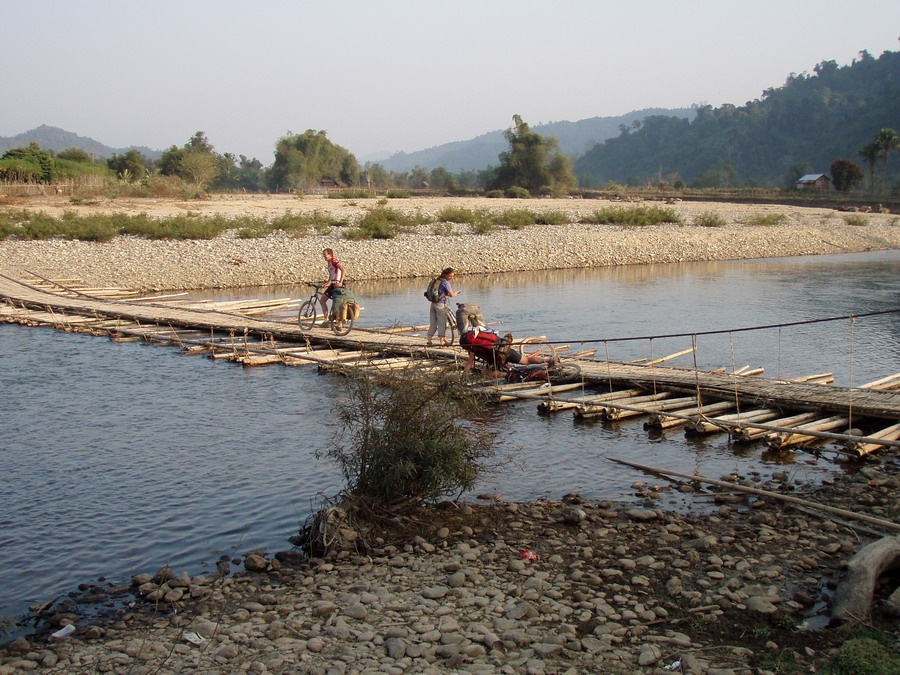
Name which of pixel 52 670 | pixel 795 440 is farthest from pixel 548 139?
pixel 52 670

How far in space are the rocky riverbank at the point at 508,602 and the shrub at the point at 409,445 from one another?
1.09 ft

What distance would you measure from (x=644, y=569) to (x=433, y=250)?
29234 millimetres

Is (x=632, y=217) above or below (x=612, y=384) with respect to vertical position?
above

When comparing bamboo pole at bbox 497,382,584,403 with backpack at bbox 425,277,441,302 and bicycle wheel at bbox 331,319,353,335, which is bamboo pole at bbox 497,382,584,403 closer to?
backpack at bbox 425,277,441,302

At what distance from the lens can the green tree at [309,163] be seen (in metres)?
86.0

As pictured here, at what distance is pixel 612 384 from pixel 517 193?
56.4 metres

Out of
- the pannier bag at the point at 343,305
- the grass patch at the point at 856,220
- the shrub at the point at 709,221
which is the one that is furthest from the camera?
the grass patch at the point at 856,220

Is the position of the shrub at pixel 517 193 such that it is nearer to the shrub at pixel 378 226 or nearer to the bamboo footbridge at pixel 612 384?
the shrub at pixel 378 226

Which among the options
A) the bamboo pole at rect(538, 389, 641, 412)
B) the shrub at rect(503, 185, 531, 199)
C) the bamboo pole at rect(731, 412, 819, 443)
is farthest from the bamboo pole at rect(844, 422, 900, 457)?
the shrub at rect(503, 185, 531, 199)

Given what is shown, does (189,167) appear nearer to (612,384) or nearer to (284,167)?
(284,167)

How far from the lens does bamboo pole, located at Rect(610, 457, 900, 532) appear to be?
684cm

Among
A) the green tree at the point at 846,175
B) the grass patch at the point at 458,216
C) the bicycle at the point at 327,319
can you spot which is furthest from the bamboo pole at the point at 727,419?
the green tree at the point at 846,175

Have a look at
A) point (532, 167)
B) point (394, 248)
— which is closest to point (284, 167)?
point (532, 167)

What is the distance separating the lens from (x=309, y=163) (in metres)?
87.3
